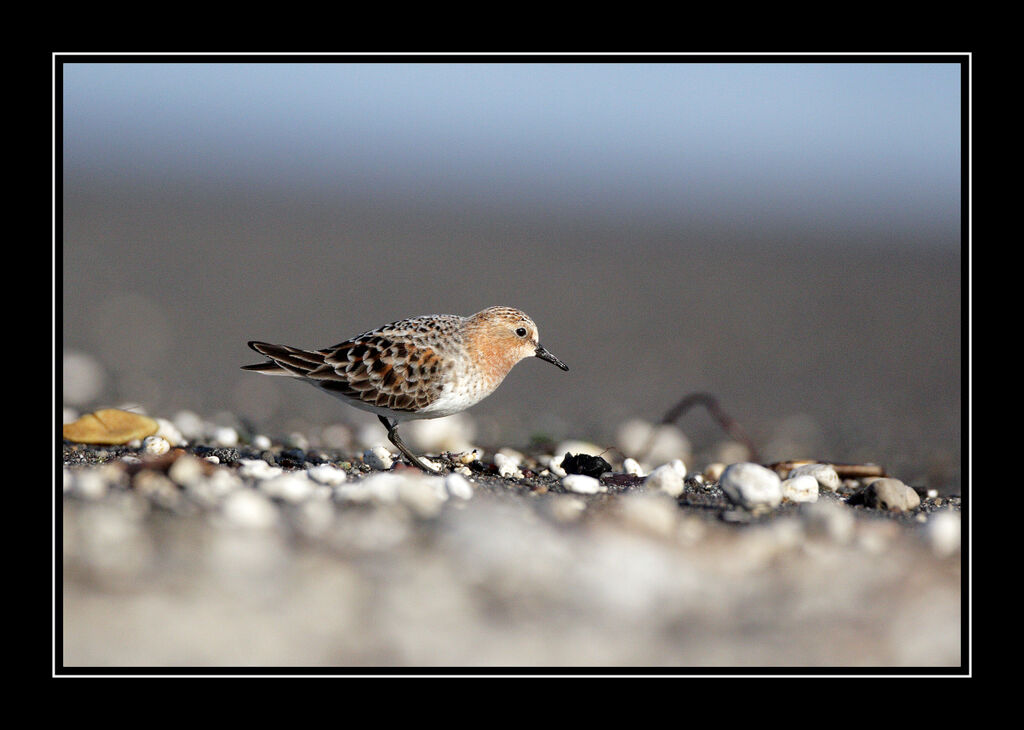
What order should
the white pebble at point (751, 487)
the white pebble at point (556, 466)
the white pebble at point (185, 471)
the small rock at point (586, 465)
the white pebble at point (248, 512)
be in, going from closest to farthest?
the white pebble at point (248, 512) → the white pebble at point (185, 471) → the white pebble at point (751, 487) → the small rock at point (586, 465) → the white pebble at point (556, 466)

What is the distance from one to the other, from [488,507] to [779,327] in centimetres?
1073

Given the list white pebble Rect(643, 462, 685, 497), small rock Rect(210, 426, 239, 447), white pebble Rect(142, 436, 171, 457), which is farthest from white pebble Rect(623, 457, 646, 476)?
white pebble Rect(142, 436, 171, 457)

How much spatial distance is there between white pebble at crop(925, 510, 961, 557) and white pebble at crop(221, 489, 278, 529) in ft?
9.02

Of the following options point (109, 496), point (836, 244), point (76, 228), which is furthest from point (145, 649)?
point (836, 244)

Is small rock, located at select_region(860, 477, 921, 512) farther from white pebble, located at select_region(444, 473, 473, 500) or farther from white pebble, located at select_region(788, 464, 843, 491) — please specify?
white pebble, located at select_region(444, 473, 473, 500)

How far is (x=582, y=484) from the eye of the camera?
5051mm

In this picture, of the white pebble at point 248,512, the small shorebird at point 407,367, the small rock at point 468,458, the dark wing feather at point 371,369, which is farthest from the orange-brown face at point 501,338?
the white pebble at point 248,512

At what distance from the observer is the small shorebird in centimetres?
582

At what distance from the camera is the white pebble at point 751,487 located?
4656 mm

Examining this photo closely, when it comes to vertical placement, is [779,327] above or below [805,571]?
above

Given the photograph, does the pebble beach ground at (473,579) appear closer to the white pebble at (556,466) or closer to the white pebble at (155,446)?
the white pebble at (556,466)

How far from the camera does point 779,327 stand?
14.2 meters

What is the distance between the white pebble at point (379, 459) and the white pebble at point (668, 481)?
1.69m
